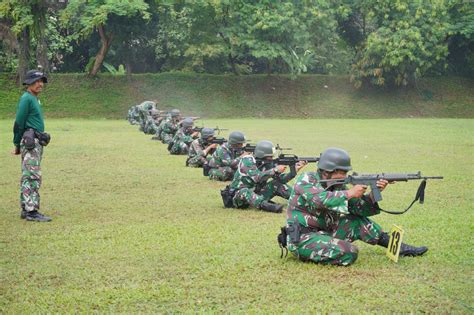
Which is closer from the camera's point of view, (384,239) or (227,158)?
(384,239)

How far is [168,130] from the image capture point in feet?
85.6

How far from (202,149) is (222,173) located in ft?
9.78

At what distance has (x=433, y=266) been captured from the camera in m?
7.84

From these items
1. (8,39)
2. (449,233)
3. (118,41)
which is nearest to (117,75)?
(118,41)

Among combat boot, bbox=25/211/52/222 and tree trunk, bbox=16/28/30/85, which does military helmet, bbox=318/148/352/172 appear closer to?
combat boot, bbox=25/211/52/222

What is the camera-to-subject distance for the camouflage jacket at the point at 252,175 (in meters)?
11.7

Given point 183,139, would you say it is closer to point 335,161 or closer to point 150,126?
point 150,126

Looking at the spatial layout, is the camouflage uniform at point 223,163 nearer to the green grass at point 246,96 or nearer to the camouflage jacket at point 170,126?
the camouflage jacket at point 170,126

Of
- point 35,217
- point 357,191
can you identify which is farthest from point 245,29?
point 357,191

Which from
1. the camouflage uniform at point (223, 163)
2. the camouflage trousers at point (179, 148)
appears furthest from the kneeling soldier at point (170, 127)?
the camouflage uniform at point (223, 163)

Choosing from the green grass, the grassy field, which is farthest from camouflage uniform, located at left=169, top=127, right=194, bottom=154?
the green grass

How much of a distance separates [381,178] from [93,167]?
1207 centimetres

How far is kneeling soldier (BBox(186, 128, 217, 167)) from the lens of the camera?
17.9m

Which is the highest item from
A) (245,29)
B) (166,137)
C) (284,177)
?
(245,29)
